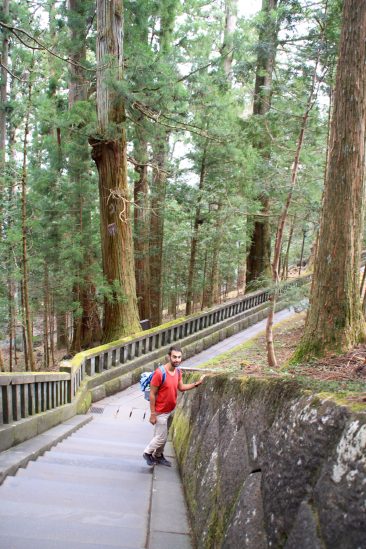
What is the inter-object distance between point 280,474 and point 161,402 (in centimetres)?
314

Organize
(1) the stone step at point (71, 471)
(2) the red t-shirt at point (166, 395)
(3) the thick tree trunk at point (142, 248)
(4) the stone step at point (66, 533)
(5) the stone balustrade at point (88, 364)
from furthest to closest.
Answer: (3) the thick tree trunk at point (142, 248) < (5) the stone balustrade at point (88, 364) < (2) the red t-shirt at point (166, 395) < (1) the stone step at point (71, 471) < (4) the stone step at point (66, 533)

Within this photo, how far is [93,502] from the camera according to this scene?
3.57 meters

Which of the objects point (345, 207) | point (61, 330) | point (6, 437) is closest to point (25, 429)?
point (6, 437)

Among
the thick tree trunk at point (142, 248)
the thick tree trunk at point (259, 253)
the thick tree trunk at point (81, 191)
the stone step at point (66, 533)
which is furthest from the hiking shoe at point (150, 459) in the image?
the thick tree trunk at point (259, 253)

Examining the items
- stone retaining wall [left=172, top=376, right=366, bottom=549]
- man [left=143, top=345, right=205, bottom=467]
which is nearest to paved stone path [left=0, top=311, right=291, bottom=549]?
man [left=143, top=345, right=205, bottom=467]

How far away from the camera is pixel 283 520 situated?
190cm

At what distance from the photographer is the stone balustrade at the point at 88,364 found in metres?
5.20

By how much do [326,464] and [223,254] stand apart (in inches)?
712

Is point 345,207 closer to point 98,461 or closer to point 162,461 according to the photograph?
point 162,461

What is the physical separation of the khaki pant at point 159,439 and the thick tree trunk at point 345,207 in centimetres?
214

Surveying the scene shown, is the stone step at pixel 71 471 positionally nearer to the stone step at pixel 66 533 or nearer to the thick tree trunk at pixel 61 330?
the stone step at pixel 66 533

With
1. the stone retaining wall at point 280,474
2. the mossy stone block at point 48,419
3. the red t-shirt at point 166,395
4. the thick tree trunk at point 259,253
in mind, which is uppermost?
the thick tree trunk at point 259,253

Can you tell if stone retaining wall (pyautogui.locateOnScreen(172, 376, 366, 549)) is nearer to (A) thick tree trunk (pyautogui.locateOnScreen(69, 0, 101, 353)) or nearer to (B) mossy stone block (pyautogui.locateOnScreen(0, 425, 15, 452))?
(B) mossy stone block (pyautogui.locateOnScreen(0, 425, 15, 452))

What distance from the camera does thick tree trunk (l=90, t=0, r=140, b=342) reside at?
10.1 m
